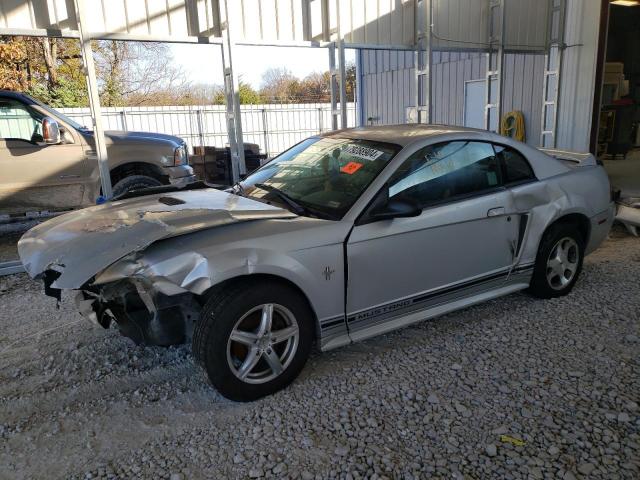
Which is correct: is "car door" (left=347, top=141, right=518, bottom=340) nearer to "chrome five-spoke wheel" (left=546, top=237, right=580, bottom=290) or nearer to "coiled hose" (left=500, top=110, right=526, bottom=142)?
"chrome five-spoke wheel" (left=546, top=237, right=580, bottom=290)

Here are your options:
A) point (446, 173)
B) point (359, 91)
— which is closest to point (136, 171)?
point (446, 173)

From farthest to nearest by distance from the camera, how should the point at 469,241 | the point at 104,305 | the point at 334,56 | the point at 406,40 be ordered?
the point at 406,40 < the point at 334,56 < the point at 469,241 < the point at 104,305

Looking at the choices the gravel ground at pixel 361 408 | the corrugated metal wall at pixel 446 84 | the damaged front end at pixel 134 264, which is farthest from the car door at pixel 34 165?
the corrugated metal wall at pixel 446 84

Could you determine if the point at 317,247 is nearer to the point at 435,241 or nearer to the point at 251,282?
the point at 251,282

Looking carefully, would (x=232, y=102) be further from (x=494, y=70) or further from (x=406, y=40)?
(x=494, y=70)

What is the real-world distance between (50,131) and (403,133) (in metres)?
5.16

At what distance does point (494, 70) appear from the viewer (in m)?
9.38

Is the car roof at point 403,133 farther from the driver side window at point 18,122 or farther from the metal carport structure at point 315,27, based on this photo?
the driver side window at point 18,122

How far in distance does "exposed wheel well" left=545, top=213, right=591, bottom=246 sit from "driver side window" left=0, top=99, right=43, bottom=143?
6.59m

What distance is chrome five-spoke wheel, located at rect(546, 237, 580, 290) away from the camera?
437 centimetres

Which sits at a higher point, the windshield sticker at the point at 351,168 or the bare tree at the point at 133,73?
the bare tree at the point at 133,73

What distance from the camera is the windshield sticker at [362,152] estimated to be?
3629 mm

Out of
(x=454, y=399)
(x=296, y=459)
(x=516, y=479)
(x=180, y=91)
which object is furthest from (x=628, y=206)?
(x=180, y=91)

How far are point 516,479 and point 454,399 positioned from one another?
68cm
